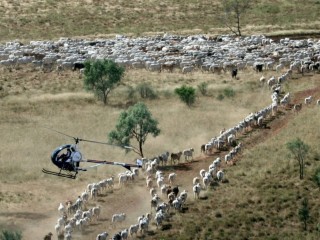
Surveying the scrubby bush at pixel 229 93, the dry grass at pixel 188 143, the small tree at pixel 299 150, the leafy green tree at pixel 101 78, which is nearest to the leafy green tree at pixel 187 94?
the dry grass at pixel 188 143

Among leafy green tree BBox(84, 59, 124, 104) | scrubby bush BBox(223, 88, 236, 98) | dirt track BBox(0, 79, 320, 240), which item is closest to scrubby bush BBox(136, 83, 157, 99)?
leafy green tree BBox(84, 59, 124, 104)

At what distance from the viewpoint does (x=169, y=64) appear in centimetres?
7706

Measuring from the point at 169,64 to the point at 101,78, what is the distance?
10.7m

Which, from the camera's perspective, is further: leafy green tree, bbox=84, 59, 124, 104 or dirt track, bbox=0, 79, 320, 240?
leafy green tree, bbox=84, 59, 124, 104

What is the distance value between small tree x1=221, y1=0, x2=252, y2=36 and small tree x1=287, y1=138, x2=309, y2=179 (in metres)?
49.0

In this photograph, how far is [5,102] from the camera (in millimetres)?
68250

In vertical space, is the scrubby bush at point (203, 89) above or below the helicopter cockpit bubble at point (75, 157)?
below

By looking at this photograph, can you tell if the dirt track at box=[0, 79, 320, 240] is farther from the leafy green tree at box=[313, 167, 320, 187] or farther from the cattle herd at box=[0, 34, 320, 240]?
the leafy green tree at box=[313, 167, 320, 187]

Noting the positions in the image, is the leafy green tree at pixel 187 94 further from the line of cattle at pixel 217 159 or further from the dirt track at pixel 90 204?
the dirt track at pixel 90 204

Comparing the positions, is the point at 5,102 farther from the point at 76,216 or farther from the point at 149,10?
the point at 149,10

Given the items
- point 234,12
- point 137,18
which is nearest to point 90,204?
point 137,18

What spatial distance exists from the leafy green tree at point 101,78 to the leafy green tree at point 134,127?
1281 cm

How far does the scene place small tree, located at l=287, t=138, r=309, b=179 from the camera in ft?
159

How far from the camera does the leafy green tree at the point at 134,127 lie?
54.7m
